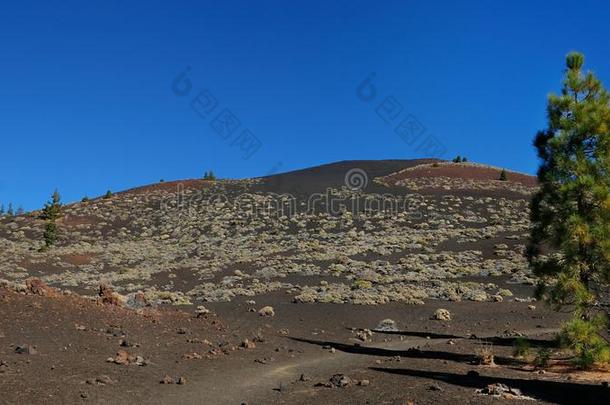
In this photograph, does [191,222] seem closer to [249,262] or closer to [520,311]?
[249,262]

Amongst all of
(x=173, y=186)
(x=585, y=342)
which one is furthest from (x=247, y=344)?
(x=173, y=186)

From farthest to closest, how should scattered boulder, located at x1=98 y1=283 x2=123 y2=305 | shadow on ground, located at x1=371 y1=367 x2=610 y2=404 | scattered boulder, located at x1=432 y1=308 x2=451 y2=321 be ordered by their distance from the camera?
1. scattered boulder, located at x1=432 y1=308 x2=451 y2=321
2. scattered boulder, located at x1=98 y1=283 x2=123 y2=305
3. shadow on ground, located at x1=371 y1=367 x2=610 y2=404

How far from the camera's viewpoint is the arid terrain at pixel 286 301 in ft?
37.8

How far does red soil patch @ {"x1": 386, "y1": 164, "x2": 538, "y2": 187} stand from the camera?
74125 millimetres

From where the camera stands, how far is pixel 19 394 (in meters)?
9.66

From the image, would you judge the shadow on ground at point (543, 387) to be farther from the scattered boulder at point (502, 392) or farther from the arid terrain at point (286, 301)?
the scattered boulder at point (502, 392)

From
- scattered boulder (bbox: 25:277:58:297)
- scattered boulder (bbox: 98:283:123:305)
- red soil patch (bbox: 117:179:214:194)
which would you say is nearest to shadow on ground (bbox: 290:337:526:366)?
scattered boulder (bbox: 98:283:123:305)

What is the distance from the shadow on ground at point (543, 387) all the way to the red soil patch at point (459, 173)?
198 ft

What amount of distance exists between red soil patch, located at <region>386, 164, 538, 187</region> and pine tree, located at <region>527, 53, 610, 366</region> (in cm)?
5765

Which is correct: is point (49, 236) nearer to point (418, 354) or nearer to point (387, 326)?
point (387, 326)

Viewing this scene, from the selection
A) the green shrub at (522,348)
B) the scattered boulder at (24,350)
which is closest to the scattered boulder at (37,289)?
the scattered boulder at (24,350)

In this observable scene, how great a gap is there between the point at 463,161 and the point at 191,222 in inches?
1933

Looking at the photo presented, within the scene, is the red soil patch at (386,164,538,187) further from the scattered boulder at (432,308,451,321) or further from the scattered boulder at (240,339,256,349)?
the scattered boulder at (240,339,256,349)

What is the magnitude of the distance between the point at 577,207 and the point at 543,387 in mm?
5074
